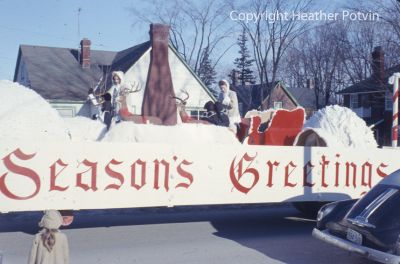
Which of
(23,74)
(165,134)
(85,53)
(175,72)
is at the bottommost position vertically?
(165,134)

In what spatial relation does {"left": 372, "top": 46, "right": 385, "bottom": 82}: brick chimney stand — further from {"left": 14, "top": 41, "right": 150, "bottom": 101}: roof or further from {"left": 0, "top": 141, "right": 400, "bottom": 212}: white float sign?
{"left": 0, "top": 141, "right": 400, "bottom": 212}: white float sign

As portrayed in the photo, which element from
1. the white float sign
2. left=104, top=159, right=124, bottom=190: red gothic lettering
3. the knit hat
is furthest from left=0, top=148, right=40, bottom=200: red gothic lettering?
the knit hat

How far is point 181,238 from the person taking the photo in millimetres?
8000

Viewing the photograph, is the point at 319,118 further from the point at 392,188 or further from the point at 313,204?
the point at 392,188

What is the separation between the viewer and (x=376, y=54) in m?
28.8

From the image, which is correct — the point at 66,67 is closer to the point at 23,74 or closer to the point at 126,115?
the point at 23,74

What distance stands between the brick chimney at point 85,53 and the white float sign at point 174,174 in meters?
26.7

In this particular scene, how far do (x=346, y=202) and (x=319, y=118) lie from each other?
415 cm

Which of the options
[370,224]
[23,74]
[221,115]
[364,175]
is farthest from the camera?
[23,74]

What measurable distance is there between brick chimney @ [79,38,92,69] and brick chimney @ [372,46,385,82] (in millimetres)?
16405

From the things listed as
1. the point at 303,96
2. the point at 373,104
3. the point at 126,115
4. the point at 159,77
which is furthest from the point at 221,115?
the point at 303,96

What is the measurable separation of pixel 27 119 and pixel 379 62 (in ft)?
79.0

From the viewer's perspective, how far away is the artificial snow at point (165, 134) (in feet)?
27.4

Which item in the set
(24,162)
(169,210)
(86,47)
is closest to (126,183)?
(24,162)
